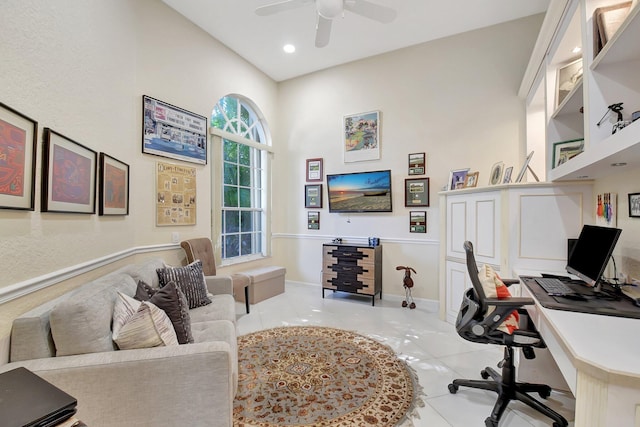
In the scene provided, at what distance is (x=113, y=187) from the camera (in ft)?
7.81

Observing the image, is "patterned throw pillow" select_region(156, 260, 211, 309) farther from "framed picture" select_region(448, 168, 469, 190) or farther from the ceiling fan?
"framed picture" select_region(448, 168, 469, 190)

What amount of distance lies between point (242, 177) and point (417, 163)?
8.94 ft

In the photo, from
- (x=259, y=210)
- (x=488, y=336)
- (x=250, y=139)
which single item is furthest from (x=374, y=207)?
(x=488, y=336)

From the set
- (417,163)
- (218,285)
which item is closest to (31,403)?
(218,285)

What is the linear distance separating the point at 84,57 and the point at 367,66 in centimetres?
364

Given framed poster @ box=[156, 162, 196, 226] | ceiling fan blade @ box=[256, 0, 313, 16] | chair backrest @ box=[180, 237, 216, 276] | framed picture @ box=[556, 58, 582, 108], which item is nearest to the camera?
framed picture @ box=[556, 58, 582, 108]

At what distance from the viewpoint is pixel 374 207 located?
14.2 feet

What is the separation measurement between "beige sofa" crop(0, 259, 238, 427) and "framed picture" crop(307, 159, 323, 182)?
12.2 feet

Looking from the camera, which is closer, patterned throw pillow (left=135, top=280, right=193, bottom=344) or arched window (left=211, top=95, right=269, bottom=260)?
patterned throw pillow (left=135, top=280, right=193, bottom=344)

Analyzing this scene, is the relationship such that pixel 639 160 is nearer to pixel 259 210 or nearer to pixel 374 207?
pixel 374 207

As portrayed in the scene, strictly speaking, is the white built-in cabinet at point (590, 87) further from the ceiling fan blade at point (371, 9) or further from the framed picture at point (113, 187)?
the framed picture at point (113, 187)

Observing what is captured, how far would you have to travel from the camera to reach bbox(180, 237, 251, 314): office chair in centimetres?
332

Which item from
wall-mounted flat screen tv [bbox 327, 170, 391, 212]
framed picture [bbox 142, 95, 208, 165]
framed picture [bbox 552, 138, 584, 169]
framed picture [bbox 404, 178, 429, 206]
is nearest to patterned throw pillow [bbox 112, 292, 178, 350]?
framed picture [bbox 142, 95, 208, 165]

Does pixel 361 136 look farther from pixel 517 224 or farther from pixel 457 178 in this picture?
pixel 517 224
